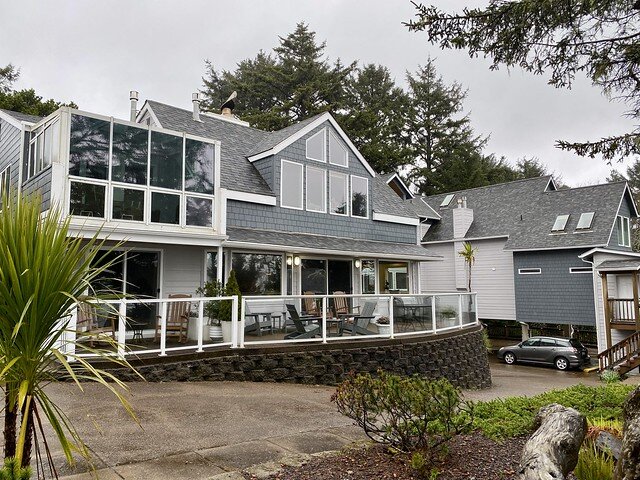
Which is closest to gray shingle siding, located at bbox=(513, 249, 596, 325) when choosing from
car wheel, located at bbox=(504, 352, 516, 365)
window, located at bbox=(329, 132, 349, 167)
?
car wheel, located at bbox=(504, 352, 516, 365)

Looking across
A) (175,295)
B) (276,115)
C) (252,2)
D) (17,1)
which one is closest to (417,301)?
(175,295)

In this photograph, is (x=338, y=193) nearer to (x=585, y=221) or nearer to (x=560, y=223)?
(x=560, y=223)

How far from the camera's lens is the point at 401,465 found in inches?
160

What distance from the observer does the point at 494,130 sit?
4106 cm

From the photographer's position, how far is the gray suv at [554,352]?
66.3ft

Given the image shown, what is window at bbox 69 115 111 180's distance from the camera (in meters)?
9.65

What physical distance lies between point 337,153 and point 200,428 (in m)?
12.4

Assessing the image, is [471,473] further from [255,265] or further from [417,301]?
[255,265]

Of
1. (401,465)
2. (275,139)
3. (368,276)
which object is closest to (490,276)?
(368,276)

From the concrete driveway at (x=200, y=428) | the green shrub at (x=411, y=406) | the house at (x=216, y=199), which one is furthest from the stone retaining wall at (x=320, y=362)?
the green shrub at (x=411, y=406)

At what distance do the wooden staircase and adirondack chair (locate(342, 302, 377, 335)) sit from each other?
12769mm

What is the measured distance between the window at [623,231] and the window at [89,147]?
22.8 meters

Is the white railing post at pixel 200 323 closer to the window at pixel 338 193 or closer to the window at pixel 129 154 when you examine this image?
the window at pixel 129 154

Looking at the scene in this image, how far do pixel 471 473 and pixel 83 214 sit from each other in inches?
355
